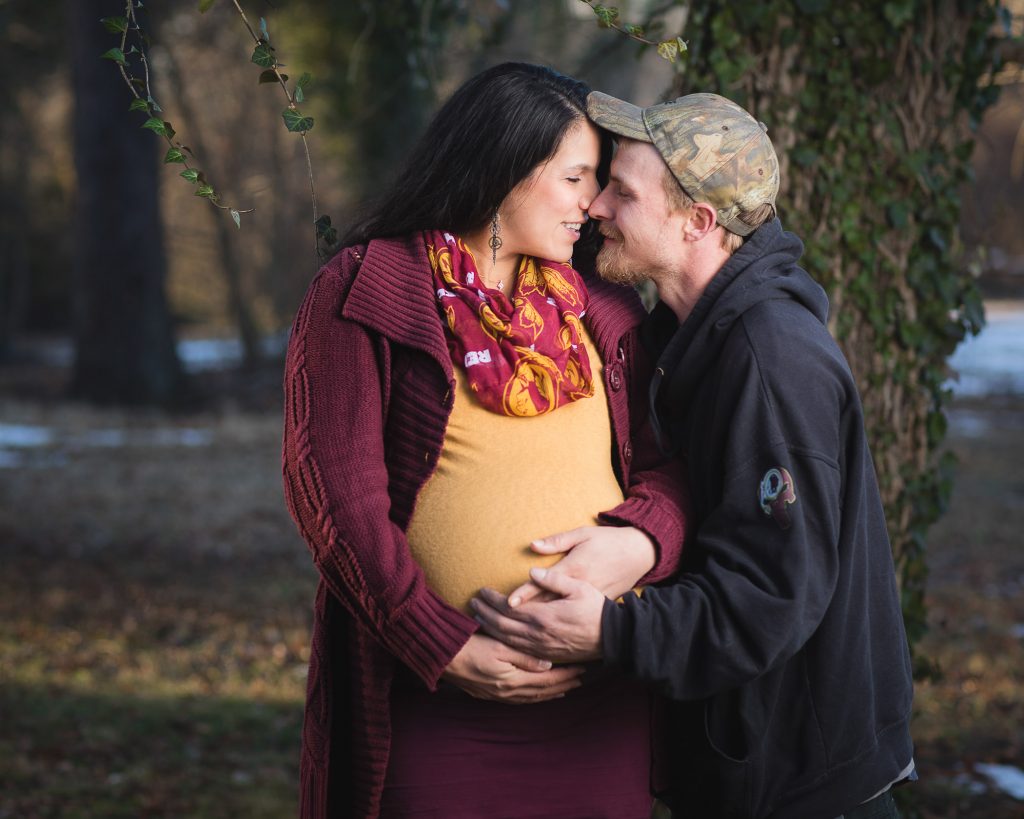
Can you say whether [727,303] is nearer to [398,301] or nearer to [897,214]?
[398,301]

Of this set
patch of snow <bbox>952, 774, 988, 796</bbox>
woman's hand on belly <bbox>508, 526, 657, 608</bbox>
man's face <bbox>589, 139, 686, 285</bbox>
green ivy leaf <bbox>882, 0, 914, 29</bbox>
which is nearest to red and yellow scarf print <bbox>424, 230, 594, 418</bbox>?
man's face <bbox>589, 139, 686, 285</bbox>

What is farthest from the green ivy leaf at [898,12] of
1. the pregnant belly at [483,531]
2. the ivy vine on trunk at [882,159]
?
the pregnant belly at [483,531]

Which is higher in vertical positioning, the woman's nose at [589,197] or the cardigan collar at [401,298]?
the woman's nose at [589,197]

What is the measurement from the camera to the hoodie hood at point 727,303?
2.08 metres

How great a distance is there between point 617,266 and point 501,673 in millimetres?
838

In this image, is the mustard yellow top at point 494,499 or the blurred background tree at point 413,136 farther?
the blurred background tree at point 413,136

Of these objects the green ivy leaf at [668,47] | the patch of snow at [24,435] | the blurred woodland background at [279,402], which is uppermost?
the green ivy leaf at [668,47]

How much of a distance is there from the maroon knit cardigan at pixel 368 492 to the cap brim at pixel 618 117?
0.43 metres

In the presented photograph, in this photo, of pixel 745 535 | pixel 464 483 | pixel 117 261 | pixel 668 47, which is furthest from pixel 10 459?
pixel 745 535

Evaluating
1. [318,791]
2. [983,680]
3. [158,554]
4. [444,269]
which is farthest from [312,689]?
[158,554]

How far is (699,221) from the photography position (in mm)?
2156

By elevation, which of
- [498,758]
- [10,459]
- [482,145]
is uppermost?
[482,145]

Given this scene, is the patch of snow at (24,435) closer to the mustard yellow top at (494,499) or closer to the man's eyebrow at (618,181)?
the mustard yellow top at (494,499)

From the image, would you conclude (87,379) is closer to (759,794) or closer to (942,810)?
(942,810)
